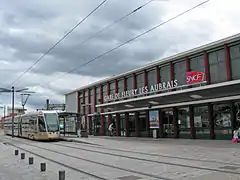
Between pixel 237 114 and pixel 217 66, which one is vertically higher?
pixel 217 66

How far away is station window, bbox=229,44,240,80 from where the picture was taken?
26188mm

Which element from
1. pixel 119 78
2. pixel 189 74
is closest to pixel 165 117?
pixel 189 74

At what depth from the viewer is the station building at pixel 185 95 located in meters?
26.3

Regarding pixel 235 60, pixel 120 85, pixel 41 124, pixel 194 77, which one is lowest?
pixel 41 124

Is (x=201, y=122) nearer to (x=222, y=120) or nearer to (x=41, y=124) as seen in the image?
(x=222, y=120)

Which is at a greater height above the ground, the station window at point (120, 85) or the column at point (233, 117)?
the station window at point (120, 85)

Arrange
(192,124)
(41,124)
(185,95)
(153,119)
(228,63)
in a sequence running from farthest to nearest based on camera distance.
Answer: (153,119)
(41,124)
(192,124)
(185,95)
(228,63)

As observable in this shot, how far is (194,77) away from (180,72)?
341 cm

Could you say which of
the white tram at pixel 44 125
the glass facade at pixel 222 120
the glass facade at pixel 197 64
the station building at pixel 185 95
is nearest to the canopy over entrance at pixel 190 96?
the station building at pixel 185 95

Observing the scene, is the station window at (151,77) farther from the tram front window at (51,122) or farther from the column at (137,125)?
the tram front window at (51,122)

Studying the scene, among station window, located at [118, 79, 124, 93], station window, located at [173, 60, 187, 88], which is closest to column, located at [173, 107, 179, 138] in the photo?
station window, located at [173, 60, 187, 88]

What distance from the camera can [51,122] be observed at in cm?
3422

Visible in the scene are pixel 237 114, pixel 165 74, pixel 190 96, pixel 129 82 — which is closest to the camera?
pixel 237 114

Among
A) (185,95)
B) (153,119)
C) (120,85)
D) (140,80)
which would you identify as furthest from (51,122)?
(185,95)
